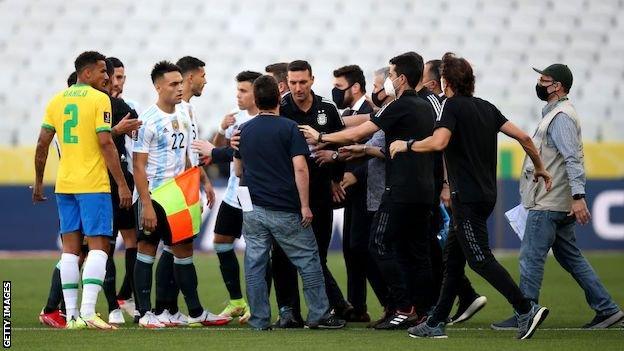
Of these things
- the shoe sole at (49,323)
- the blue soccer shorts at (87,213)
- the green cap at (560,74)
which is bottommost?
the shoe sole at (49,323)

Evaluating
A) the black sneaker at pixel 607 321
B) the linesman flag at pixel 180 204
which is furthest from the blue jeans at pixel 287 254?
the black sneaker at pixel 607 321

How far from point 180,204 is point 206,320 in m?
1.11

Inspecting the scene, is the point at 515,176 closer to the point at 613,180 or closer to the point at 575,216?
the point at 613,180

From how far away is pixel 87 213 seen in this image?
9867 millimetres

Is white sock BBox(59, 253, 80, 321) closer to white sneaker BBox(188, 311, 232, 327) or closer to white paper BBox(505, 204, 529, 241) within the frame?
white sneaker BBox(188, 311, 232, 327)

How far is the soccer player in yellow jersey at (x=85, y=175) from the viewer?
32.4ft

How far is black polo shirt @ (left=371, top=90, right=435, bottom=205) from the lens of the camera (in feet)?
32.2

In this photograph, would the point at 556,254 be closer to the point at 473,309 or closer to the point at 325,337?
the point at 473,309

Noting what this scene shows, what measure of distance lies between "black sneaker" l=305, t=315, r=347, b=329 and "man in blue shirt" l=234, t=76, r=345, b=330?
19 mm

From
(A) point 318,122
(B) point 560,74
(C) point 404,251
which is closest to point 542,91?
(B) point 560,74

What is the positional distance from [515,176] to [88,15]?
11.0 metres

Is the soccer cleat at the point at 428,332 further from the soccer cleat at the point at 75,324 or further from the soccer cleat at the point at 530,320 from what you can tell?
the soccer cleat at the point at 75,324

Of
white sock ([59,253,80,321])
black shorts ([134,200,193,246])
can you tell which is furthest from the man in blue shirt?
white sock ([59,253,80,321])

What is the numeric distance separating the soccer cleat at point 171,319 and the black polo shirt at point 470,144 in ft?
9.55
